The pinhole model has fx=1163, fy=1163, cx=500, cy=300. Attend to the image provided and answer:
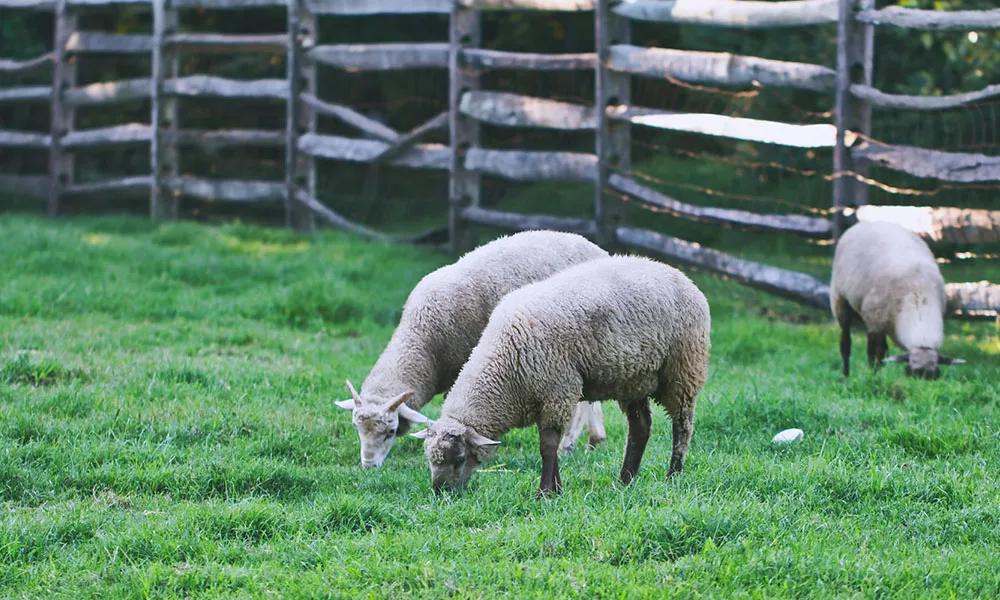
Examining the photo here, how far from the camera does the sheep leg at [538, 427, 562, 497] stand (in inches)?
205

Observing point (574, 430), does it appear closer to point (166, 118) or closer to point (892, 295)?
point (892, 295)

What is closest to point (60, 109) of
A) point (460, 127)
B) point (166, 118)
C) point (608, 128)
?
point (166, 118)

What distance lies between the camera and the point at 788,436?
6.08 m

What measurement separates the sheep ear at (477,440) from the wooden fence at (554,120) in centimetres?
464

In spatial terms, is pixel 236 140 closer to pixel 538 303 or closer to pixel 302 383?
pixel 302 383

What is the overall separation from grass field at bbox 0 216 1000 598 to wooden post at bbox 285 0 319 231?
449 cm

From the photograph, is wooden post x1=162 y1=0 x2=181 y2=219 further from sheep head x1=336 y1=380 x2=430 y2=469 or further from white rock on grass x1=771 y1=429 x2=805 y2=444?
white rock on grass x1=771 y1=429 x2=805 y2=444

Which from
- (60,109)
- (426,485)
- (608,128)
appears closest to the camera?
(426,485)

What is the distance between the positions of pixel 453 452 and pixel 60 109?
11651mm

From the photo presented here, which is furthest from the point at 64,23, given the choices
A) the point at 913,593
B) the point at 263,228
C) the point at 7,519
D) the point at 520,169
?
the point at 913,593

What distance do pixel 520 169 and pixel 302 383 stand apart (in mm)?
4682

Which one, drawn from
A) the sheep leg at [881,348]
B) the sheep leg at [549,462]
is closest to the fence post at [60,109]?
the sheep leg at [881,348]

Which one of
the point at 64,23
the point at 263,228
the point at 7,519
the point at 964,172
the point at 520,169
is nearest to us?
the point at 7,519

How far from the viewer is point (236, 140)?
45.6 ft
